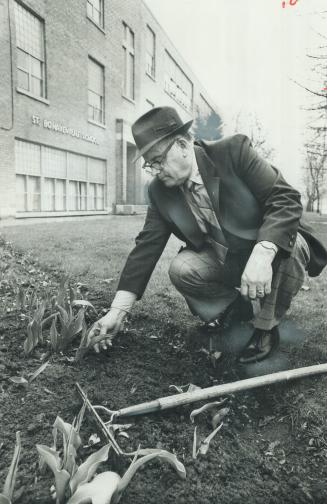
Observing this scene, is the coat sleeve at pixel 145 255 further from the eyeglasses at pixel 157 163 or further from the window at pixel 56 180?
the window at pixel 56 180

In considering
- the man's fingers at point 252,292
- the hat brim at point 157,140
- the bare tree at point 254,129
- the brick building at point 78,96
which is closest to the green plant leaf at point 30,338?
the hat brim at point 157,140

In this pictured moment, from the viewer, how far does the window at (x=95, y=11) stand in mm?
13175

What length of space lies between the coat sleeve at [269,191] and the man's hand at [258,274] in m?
0.09

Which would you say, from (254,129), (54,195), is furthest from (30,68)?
(254,129)

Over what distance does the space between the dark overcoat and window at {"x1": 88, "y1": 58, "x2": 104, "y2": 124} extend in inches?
509

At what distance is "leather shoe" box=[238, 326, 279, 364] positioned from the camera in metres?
2.39

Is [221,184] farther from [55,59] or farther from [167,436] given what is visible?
[55,59]

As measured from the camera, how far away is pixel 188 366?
2309 millimetres

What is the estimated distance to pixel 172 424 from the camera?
1.75m

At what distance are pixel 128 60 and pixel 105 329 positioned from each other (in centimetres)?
1466

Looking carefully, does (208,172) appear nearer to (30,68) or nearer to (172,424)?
(172,424)

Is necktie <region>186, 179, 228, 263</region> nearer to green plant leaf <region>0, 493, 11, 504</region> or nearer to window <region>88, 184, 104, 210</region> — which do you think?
green plant leaf <region>0, 493, 11, 504</region>

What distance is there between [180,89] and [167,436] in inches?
327

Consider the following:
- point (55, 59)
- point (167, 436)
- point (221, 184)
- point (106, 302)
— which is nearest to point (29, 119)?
point (55, 59)
